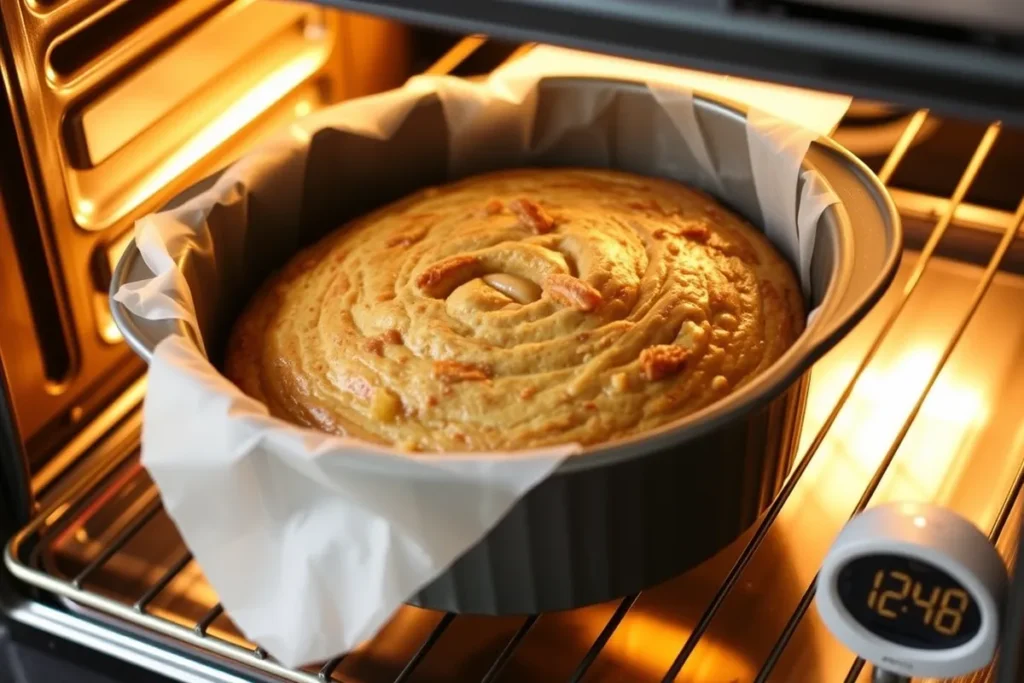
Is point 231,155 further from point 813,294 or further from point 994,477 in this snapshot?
point 994,477

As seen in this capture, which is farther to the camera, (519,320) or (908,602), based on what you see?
(519,320)

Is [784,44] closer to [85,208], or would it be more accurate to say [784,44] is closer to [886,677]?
[886,677]

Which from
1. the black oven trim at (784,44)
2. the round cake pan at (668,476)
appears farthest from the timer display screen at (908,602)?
the black oven trim at (784,44)

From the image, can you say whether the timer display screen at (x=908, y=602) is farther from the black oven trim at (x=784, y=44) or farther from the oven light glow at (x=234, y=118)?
the oven light glow at (x=234, y=118)

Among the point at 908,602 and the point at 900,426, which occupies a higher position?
the point at 908,602

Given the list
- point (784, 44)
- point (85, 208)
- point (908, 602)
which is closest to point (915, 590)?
point (908, 602)

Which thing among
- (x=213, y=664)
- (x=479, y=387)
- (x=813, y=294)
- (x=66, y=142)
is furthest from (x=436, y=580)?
(x=66, y=142)

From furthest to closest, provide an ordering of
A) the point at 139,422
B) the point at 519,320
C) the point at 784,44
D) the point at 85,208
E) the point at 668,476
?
the point at 139,422 → the point at 85,208 → the point at 519,320 → the point at 668,476 → the point at 784,44
